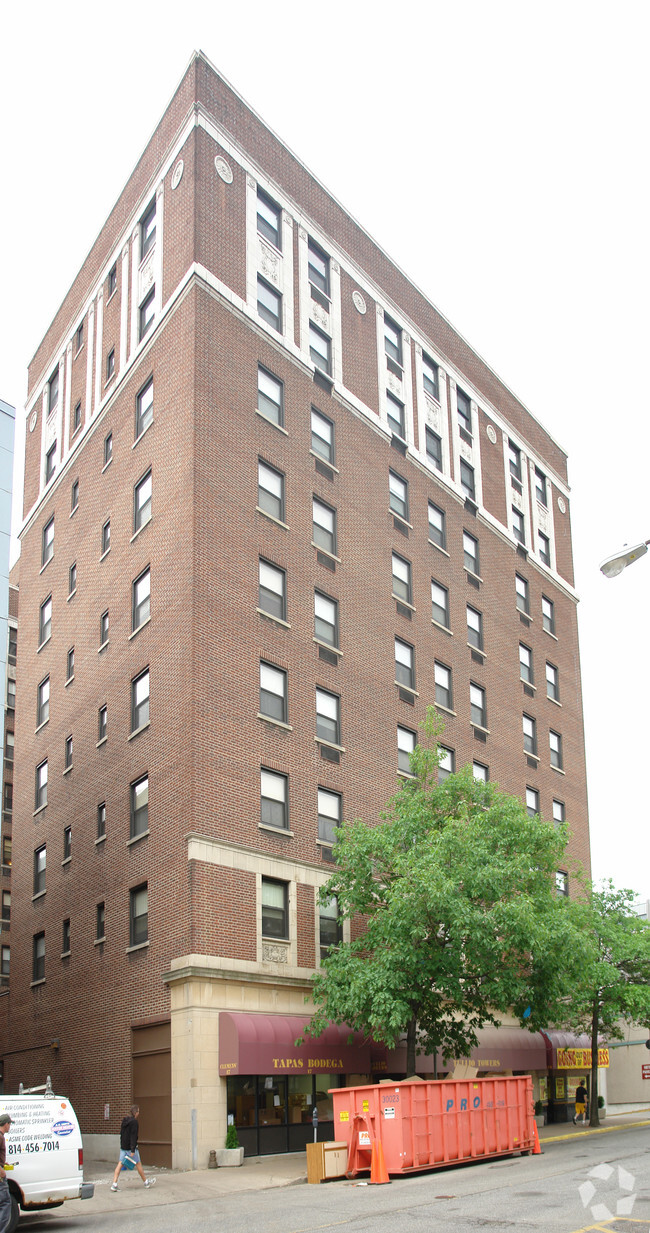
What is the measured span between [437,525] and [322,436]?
7837 millimetres

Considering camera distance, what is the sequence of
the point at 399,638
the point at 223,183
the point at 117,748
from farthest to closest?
the point at 399,638 → the point at 223,183 → the point at 117,748

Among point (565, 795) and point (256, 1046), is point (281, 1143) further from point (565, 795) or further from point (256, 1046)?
point (565, 795)

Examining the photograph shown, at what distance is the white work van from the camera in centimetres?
1684

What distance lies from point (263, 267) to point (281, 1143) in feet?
84.1

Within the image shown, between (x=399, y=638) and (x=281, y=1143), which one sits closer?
(x=281, y=1143)

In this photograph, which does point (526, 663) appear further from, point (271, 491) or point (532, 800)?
point (271, 491)

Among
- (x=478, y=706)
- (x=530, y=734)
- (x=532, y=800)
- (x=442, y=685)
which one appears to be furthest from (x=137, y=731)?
(x=530, y=734)

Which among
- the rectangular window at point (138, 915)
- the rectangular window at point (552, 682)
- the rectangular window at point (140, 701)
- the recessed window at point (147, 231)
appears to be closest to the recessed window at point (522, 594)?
the rectangular window at point (552, 682)

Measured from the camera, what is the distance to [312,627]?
111 ft

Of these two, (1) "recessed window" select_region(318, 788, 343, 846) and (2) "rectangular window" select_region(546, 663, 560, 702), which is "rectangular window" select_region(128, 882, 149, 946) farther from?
(2) "rectangular window" select_region(546, 663, 560, 702)

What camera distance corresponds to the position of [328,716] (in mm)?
33656

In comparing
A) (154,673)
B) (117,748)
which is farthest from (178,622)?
(117,748)

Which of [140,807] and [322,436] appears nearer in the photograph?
[140,807]

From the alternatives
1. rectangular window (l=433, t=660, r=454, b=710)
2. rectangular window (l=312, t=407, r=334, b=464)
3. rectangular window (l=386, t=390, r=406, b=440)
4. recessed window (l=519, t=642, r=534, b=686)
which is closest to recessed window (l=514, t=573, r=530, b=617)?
recessed window (l=519, t=642, r=534, b=686)
